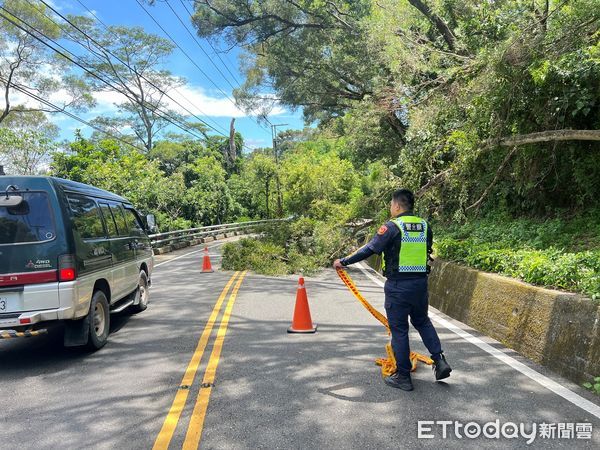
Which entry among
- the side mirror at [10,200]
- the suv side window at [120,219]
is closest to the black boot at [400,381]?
the side mirror at [10,200]

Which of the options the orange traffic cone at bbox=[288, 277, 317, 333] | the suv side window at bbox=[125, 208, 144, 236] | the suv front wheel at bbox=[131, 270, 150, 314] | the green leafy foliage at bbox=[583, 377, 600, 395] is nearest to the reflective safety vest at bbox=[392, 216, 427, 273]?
the green leafy foliage at bbox=[583, 377, 600, 395]

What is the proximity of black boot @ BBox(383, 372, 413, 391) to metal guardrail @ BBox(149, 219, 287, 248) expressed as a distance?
15919mm

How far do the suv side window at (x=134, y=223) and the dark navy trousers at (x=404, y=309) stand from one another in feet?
17.4

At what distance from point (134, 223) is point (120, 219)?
3.06 ft

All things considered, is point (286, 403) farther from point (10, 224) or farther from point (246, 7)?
point (246, 7)

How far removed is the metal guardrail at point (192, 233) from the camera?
902 inches

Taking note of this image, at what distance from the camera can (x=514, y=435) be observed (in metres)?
3.66

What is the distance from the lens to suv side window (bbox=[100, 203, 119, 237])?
698 cm

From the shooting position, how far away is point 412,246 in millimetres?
4629

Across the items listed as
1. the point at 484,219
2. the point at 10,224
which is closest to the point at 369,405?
the point at 10,224

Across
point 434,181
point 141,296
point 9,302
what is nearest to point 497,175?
point 434,181

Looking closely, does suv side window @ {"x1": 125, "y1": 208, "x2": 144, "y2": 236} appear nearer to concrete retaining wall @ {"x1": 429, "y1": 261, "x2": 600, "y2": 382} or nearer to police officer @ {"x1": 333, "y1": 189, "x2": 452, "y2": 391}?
police officer @ {"x1": 333, "y1": 189, "x2": 452, "y2": 391}

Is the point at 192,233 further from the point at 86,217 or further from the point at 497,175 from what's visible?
the point at 86,217

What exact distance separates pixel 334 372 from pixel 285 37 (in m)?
18.9
